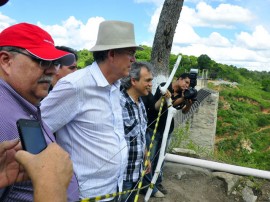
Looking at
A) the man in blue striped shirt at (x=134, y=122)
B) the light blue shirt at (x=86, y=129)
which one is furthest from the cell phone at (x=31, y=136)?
the man in blue striped shirt at (x=134, y=122)

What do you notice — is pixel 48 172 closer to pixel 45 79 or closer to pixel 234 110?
pixel 45 79

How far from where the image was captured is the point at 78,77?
1.95m

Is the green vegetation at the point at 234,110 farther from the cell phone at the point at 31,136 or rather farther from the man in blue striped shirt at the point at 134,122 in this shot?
the cell phone at the point at 31,136

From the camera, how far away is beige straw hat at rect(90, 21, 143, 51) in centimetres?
215

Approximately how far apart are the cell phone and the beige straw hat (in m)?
1.15

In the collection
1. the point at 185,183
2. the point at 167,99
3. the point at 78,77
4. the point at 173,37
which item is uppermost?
the point at 173,37

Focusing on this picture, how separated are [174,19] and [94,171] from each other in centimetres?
451

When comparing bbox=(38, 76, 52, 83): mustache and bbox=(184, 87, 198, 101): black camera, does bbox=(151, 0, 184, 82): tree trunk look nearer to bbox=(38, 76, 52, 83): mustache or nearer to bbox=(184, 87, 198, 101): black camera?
bbox=(184, 87, 198, 101): black camera

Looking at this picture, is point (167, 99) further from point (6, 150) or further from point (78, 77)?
point (6, 150)

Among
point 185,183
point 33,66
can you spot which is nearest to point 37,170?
point 33,66

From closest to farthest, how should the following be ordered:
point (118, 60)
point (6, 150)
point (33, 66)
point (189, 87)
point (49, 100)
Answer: point (6, 150) < point (33, 66) < point (49, 100) < point (118, 60) < point (189, 87)

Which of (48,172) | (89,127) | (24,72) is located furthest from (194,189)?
(48,172)

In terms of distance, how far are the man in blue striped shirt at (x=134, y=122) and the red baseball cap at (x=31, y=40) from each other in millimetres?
1153

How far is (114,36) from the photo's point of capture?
218 centimetres
